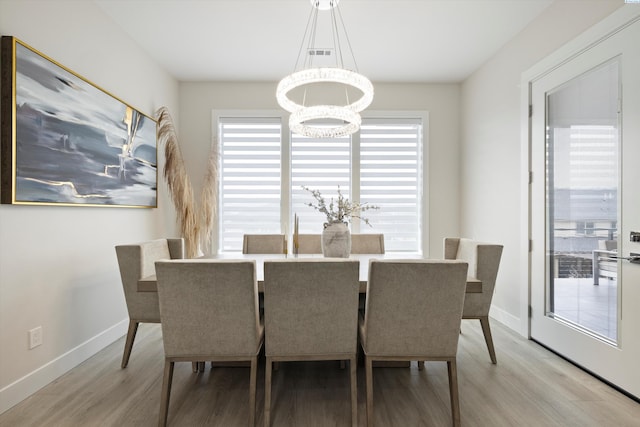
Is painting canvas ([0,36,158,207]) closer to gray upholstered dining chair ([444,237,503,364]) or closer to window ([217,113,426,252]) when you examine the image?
window ([217,113,426,252])

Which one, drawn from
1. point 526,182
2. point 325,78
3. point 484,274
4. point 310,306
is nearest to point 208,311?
point 310,306

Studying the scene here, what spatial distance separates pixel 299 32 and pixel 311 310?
258 cm

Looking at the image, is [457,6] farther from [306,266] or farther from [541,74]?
[306,266]

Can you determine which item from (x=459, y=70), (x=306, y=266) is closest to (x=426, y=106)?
(x=459, y=70)

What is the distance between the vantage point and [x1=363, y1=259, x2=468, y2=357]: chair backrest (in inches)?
62.9

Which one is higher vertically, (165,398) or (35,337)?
(35,337)

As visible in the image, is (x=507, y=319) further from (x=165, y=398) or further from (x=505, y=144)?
(x=165, y=398)

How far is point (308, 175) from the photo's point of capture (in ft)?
14.1

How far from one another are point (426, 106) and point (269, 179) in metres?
2.19

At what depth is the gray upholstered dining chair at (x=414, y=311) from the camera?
1.60 metres

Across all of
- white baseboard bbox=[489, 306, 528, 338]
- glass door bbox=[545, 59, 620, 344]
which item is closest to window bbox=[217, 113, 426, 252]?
white baseboard bbox=[489, 306, 528, 338]

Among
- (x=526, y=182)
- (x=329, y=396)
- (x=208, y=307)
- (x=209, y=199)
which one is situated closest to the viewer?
(x=208, y=307)

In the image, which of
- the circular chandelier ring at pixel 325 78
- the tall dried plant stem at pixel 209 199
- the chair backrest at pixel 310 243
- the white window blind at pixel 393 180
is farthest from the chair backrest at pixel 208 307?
the white window blind at pixel 393 180

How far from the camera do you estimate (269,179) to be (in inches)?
169
